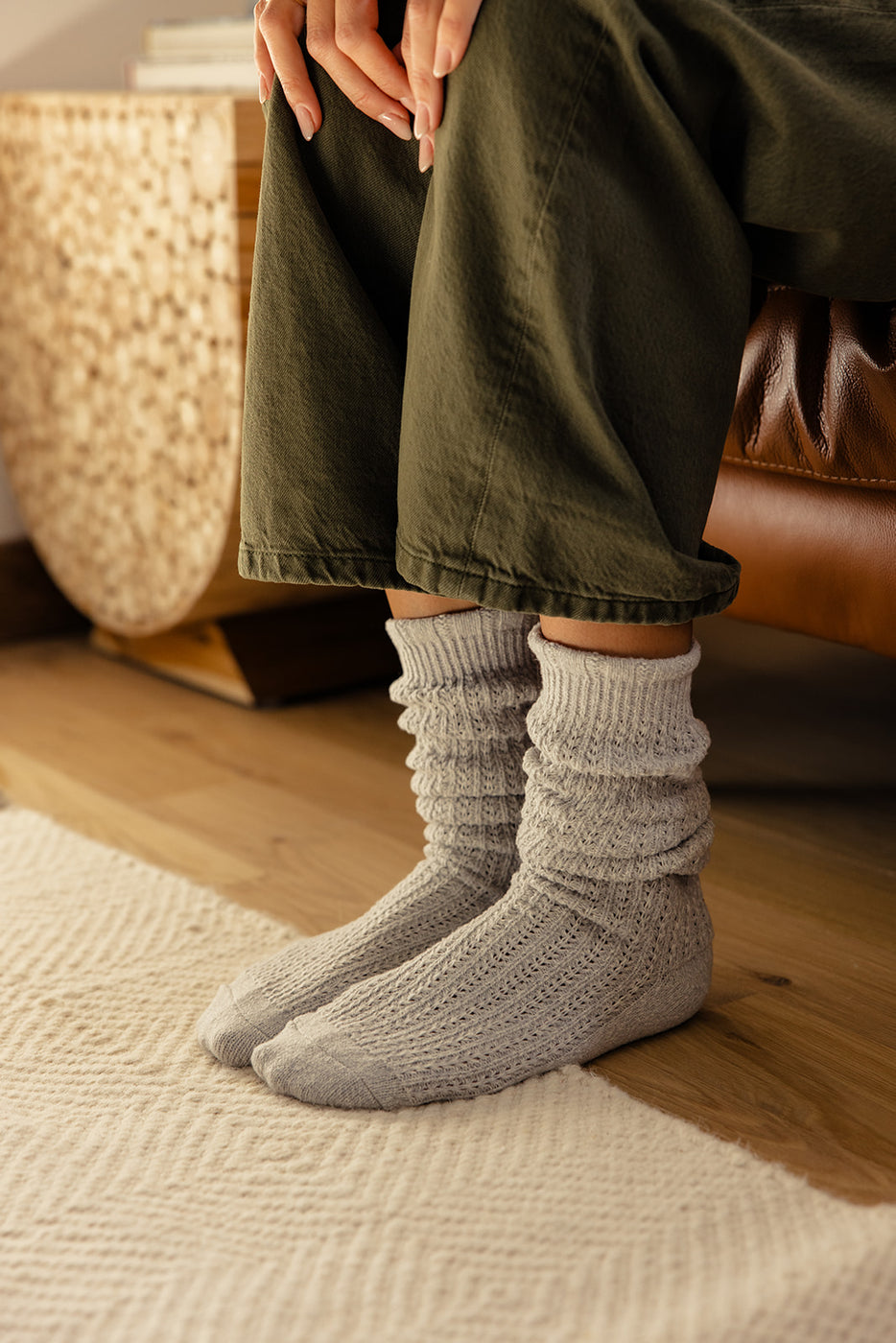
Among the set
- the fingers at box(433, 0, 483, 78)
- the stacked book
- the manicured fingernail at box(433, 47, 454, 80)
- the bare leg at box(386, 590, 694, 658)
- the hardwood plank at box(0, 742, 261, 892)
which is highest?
the stacked book

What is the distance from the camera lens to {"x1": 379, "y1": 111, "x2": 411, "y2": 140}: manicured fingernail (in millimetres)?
632

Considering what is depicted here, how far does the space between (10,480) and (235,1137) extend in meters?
1.11

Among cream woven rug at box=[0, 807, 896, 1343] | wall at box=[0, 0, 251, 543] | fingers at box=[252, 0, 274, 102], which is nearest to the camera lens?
cream woven rug at box=[0, 807, 896, 1343]

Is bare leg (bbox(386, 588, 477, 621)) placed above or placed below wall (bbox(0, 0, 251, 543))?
below

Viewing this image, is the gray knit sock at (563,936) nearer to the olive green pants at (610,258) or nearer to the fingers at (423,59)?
the olive green pants at (610,258)

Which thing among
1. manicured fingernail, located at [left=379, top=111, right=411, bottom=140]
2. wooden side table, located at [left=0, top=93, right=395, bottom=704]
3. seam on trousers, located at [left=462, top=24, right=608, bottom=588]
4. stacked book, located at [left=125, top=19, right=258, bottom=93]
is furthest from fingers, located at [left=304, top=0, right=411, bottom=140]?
stacked book, located at [left=125, top=19, right=258, bottom=93]

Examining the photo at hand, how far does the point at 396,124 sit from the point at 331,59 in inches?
1.9

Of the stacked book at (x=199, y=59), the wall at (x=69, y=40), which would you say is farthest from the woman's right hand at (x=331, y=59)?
the wall at (x=69, y=40)

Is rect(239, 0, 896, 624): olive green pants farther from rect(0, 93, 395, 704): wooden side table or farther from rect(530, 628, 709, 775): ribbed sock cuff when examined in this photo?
rect(0, 93, 395, 704): wooden side table

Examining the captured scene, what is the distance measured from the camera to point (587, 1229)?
20.8 inches

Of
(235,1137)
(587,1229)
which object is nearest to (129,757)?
(235,1137)

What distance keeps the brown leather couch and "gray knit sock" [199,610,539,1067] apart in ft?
0.72

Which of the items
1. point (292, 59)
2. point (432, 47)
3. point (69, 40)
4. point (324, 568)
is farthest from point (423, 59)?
point (69, 40)

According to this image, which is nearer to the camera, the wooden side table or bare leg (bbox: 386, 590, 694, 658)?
bare leg (bbox: 386, 590, 694, 658)
